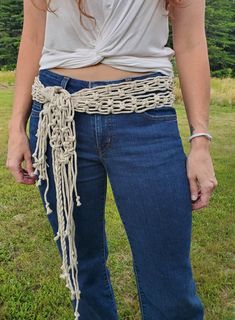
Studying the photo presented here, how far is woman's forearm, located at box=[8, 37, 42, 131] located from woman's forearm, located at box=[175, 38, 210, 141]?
17.3 inches

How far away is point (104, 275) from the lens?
167 centimetres

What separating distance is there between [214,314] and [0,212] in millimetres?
1995

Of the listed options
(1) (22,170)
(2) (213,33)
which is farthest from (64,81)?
(2) (213,33)

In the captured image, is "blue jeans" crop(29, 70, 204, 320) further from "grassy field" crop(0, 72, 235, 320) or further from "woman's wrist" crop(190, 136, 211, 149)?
"grassy field" crop(0, 72, 235, 320)

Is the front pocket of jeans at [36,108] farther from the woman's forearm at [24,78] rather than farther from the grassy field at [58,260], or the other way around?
the grassy field at [58,260]

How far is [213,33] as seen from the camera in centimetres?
3284

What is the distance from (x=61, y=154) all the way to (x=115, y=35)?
1.14 feet

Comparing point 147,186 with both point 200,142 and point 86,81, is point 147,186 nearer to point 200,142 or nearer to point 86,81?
point 200,142

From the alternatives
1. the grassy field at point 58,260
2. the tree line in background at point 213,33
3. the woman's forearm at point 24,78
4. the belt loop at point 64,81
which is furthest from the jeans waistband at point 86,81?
the tree line in background at point 213,33

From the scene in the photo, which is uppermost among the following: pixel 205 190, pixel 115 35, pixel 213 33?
pixel 115 35

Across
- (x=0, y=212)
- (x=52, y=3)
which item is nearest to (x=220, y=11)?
(x=0, y=212)

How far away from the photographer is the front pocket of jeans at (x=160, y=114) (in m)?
1.27

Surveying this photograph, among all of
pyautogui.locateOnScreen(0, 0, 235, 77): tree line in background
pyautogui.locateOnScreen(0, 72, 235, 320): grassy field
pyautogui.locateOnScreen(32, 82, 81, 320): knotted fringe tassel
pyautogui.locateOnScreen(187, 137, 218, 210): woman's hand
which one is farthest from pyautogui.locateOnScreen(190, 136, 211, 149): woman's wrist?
pyautogui.locateOnScreen(0, 0, 235, 77): tree line in background

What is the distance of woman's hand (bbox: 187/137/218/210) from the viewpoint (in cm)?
130
